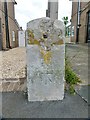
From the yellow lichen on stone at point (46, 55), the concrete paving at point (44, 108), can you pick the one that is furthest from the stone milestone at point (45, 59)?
the concrete paving at point (44, 108)

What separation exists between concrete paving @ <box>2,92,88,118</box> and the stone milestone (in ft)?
0.46

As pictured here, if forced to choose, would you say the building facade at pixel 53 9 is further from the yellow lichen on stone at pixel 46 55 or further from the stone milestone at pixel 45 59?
the yellow lichen on stone at pixel 46 55

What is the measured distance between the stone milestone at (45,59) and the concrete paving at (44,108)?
14cm

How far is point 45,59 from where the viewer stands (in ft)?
8.11

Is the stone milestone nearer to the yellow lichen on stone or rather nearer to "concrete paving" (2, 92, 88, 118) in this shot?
the yellow lichen on stone

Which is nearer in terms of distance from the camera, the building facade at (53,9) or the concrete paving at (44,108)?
the concrete paving at (44,108)

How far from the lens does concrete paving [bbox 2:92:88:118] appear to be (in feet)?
7.06

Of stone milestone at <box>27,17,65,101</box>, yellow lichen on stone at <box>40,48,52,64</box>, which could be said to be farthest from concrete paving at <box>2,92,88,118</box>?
yellow lichen on stone at <box>40,48,52,64</box>

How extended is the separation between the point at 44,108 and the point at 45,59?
2.56 ft

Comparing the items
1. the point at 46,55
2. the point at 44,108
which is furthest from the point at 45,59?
the point at 44,108

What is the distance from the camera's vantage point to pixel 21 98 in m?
2.67

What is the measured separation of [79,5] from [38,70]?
558 inches

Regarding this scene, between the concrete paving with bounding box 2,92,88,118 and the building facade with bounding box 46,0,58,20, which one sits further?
the building facade with bounding box 46,0,58,20

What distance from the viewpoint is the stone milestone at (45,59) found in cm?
239
